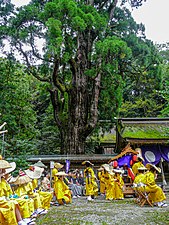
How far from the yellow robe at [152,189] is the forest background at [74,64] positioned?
3.92 metres

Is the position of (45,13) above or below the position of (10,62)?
above

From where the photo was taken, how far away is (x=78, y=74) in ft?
44.4

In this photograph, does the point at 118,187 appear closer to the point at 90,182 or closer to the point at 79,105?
the point at 90,182

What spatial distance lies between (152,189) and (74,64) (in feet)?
25.7

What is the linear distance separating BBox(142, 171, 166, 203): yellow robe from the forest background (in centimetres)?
392

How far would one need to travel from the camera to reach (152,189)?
23.0ft

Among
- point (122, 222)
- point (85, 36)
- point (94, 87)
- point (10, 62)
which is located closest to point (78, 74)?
point (94, 87)

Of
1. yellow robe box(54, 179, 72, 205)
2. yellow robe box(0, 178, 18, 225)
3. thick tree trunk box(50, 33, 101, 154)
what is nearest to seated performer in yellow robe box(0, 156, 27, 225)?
yellow robe box(0, 178, 18, 225)

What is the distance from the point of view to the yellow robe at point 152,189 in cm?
697

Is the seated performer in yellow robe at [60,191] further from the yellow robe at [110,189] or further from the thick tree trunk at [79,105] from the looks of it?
the thick tree trunk at [79,105]

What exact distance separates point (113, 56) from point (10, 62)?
5.16 metres

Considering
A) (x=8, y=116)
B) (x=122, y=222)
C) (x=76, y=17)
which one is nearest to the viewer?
(x=122, y=222)

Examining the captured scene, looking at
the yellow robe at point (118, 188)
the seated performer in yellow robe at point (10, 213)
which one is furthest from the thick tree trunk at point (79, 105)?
the seated performer in yellow robe at point (10, 213)

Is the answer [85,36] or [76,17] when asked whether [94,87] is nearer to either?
[85,36]
